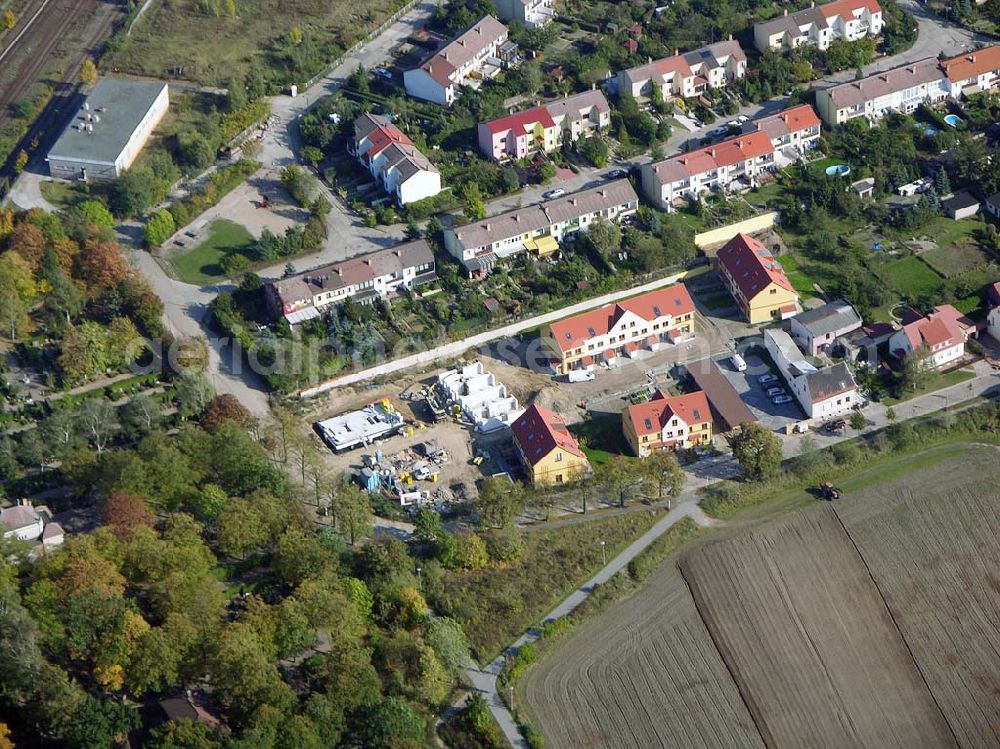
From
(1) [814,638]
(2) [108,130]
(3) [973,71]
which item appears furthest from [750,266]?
(2) [108,130]

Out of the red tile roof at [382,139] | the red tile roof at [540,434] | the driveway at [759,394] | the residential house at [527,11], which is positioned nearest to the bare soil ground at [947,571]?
the driveway at [759,394]

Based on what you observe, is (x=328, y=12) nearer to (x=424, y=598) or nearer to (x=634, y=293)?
(x=634, y=293)

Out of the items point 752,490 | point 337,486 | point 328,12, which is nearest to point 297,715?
point 337,486

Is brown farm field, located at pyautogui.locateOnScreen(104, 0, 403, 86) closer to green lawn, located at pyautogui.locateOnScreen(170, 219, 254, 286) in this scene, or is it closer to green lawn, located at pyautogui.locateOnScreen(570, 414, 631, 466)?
green lawn, located at pyautogui.locateOnScreen(170, 219, 254, 286)

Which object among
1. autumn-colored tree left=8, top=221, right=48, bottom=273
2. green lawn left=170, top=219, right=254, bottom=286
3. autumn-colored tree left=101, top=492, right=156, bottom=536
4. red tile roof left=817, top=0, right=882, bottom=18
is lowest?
green lawn left=170, top=219, right=254, bottom=286

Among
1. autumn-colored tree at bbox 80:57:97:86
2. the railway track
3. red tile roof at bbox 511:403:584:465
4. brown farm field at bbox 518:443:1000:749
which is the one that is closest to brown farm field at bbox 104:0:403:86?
autumn-colored tree at bbox 80:57:97:86
